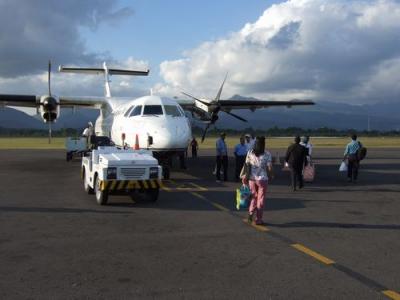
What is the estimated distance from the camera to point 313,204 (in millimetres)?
11578

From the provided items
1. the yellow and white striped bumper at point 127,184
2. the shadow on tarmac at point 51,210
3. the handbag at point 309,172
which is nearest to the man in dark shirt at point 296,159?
the handbag at point 309,172

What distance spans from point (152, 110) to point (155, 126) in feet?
4.31

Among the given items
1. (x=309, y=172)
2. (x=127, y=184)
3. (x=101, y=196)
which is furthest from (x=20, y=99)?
(x=127, y=184)

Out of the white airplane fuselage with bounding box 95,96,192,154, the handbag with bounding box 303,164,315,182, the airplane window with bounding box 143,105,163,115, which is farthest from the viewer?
the airplane window with bounding box 143,105,163,115

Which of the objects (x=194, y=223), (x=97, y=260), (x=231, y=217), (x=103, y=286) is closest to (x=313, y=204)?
(x=231, y=217)

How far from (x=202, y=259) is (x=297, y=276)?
139 cm

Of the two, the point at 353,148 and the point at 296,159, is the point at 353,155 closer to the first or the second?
the point at 353,148

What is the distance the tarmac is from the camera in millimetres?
5301

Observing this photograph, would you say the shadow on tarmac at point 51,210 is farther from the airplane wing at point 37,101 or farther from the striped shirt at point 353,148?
the airplane wing at point 37,101

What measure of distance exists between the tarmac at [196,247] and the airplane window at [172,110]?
430cm

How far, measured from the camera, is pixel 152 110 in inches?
661

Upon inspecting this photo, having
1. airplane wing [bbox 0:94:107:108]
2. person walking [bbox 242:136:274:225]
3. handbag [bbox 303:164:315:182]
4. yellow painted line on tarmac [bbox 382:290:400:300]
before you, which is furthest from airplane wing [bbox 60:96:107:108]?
yellow painted line on tarmac [bbox 382:290:400:300]

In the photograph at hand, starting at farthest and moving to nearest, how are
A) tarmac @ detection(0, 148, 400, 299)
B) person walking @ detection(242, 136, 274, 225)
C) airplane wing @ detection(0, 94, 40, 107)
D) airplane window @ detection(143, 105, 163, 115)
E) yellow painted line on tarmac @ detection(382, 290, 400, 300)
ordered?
airplane wing @ detection(0, 94, 40, 107), airplane window @ detection(143, 105, 163, 115), person walking @ detection(242, 136, 274, 225), tarmac @ detection(0, 148, 400, 299), yellow painted line on tarmac @ detection(382, 290, 400, 300)

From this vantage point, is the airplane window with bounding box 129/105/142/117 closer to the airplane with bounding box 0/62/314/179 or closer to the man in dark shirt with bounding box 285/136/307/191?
the airplane with bounding box 0/62/314/179
